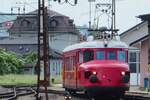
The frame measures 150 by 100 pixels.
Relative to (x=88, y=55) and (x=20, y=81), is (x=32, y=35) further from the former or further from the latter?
(x=88, y=55)

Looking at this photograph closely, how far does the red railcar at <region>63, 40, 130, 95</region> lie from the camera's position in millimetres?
22391

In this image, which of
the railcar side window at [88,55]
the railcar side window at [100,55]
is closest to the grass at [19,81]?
the railcar side window at [88,55]

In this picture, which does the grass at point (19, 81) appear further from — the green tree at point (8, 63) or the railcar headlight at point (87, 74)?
the railcar headlight at point (87, 74)

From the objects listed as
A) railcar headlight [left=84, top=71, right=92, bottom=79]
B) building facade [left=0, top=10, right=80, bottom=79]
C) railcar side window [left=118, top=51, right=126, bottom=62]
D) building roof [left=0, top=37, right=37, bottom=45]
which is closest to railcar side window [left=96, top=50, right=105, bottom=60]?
railcar side window [left=118, top=51, right=126, bottom=62]

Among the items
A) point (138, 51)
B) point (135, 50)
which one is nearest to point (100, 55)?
point (138, 51)

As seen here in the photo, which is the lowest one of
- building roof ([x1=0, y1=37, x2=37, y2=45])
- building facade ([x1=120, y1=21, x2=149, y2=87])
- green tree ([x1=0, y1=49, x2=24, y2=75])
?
green tree ([x1=0, y1=49, x2=24, y2=75])

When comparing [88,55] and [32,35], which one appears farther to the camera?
[32,35]

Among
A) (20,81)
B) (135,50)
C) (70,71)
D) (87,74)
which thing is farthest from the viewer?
(20,81)

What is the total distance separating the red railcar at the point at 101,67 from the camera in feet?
73.5

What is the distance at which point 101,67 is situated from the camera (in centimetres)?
2241

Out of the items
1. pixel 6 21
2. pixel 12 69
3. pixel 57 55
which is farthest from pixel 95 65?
pixel 6 21

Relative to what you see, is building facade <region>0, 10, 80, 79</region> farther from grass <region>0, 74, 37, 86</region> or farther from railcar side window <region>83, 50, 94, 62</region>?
railcar side window <region>83, 50, 94, 62</region>

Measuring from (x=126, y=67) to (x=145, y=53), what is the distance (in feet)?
56.4

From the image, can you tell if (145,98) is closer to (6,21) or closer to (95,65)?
(95,65)
